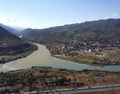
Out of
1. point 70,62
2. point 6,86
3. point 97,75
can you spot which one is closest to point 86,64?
point 70,62

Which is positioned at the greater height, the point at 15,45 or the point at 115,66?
the point at 15,45

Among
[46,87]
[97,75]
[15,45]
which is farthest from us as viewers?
A: [15,45]

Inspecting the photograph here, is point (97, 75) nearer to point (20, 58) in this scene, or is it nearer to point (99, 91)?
point (99, 91)

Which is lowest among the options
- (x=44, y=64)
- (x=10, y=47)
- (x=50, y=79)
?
(x=50, y=79)

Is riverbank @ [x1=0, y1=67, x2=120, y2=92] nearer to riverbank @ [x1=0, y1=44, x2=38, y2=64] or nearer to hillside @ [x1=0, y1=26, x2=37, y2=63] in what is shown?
riverbank @ [x1=0, y1=44, x2=38, y2=64]

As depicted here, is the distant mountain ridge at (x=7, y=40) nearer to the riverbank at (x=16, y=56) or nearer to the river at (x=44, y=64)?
the riverbank at (x=16, y=56)

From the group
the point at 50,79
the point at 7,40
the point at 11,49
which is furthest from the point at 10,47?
the point at 50,79

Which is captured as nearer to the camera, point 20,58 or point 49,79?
point 49,79

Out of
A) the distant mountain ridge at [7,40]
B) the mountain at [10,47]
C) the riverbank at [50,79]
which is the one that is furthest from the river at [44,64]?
the distant mountain ridge at [7,40]

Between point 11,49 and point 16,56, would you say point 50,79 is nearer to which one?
point 16,56
